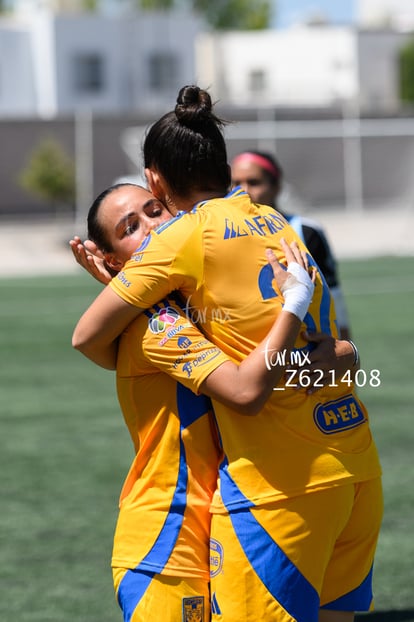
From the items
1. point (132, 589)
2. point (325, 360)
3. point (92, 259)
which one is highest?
point (92, 259)

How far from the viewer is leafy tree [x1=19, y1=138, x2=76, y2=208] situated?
2744cm

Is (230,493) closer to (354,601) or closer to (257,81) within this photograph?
(354,601)

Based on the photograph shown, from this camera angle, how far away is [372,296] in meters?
15.7

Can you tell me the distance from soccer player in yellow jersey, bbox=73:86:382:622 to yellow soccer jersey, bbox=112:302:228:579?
0.05 m

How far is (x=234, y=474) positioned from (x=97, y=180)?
2939 centimetres

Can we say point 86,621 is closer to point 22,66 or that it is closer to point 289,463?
point 289,463

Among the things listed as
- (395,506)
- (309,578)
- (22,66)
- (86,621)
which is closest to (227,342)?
(309,578)

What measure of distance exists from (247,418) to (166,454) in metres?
0.24

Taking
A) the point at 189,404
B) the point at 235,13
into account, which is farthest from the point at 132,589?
the point at 235,13

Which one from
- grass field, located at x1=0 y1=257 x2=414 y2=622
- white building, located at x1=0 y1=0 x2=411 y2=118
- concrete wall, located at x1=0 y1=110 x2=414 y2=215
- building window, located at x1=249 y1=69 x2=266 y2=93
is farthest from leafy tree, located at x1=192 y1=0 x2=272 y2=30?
grass field, located at x1=0 y1=257 x2=414 y2=622

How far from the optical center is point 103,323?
2.69 m

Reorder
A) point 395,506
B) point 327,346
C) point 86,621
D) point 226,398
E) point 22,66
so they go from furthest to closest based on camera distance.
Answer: point 22,66
point 395,506
point 86,621
point 327,346
point 226,398

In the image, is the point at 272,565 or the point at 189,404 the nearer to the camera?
the point at 272,565

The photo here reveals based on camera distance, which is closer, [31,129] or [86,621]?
[86,621]
